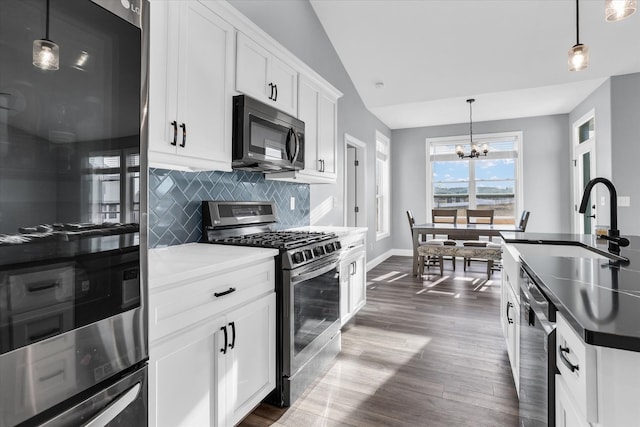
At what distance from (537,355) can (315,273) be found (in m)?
1.32

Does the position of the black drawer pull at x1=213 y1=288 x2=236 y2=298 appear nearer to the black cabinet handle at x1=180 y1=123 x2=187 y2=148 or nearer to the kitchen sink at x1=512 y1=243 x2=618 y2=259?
the black cabinet handle at x1=180 y1=123 x2=187 y2=148

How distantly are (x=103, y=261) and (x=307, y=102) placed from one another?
95.5 inches

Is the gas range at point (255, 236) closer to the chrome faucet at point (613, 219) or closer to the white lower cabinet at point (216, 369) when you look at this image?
the white lower cabinet at point (216, 369)

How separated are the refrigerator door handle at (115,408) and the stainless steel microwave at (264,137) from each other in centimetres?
139

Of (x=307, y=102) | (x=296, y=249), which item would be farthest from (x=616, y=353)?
(x=307, y=102)

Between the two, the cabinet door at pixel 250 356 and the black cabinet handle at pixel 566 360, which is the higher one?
the black cabinet handle at pixel 566 360

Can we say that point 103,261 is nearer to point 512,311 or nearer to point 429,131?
point 512,311

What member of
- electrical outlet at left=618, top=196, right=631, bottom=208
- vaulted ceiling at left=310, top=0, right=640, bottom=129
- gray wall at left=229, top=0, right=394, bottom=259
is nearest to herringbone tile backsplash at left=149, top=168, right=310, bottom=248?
gray wall at left=229, top=0, right=394, bottom=259

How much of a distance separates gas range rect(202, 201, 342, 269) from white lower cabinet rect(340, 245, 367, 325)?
0.46 meters

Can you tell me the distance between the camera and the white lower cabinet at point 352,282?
297 cm

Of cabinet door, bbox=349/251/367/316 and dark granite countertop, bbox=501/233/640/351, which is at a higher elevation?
dark granite countertop, bbox=501/233/640/351

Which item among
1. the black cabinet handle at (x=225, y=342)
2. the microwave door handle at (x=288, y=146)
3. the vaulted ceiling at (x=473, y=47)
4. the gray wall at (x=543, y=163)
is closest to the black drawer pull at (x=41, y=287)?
the black cabinet handle at (x=225, y=342)

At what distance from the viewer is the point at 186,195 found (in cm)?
213

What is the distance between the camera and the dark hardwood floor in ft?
6.26
